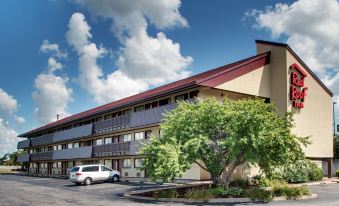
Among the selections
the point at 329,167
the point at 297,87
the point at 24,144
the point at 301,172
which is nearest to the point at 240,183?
the point at 301,172

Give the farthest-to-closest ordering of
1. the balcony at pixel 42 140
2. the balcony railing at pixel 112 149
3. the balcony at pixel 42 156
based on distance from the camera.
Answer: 1. the balcony at pixel 42 140
2. the balcony at pixel 42 156
3. the balcony railing at pixel 112 149

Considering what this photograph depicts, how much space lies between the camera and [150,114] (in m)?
36.8

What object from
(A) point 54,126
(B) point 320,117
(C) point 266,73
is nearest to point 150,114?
(C) point 266,73

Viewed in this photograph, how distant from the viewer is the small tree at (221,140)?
2273 cm

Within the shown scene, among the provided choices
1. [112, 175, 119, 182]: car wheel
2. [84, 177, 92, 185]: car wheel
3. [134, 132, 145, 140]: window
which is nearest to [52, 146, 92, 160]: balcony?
[134, 132, 145, 140]: window

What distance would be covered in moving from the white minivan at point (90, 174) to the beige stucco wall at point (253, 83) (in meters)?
14.0

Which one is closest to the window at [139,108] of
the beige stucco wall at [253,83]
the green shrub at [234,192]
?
the beige stucco wall at [253,83]

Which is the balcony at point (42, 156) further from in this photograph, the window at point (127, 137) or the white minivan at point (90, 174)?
the white minivan at point (90, 174)

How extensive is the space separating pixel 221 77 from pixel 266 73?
257 inches

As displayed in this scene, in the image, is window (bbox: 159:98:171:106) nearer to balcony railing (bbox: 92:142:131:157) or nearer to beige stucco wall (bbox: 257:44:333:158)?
balcony railing (bbox: 92:142:131:157)

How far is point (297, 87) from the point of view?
37875mm

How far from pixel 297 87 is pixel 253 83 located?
4.91 metres

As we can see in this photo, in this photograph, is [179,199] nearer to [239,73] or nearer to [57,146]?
[239,73]

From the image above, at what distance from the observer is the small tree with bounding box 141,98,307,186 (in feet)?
74.6
